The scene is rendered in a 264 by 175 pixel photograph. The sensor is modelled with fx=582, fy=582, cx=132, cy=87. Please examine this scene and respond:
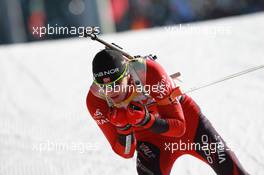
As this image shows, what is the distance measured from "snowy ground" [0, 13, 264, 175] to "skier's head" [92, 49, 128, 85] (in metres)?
1.49

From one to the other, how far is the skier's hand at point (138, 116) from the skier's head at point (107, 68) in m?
0.17

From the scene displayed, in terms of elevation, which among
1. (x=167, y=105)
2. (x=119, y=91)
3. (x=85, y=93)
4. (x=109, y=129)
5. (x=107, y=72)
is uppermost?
(x=107, y=72)

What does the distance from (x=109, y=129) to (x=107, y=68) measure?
0.47 metres

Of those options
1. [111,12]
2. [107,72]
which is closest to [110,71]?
[107,72]

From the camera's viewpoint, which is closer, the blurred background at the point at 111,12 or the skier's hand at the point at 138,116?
the skier's hand at the point at 138,116

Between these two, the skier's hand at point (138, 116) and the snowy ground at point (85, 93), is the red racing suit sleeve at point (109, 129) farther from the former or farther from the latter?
the snowy ground at point (85, 93)

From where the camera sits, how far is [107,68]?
284 cm

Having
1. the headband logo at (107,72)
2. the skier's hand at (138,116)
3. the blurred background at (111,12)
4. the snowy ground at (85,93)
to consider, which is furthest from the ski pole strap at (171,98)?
the blurred background at (111,12)

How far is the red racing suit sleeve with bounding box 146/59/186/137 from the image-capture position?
297cm

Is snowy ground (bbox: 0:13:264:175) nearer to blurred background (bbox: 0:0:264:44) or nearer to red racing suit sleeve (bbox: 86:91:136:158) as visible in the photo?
red racing suit sleeve (bbox: 86:91:136:158)

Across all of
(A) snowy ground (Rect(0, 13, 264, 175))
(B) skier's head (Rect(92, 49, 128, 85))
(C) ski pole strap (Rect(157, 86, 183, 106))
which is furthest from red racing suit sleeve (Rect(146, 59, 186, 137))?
(A) snowy ground (Rect(0, 13, 264, 175))

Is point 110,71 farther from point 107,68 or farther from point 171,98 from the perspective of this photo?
point 171,98

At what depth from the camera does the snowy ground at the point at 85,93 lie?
460 cm

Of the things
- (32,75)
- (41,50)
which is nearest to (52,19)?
(41,50)
